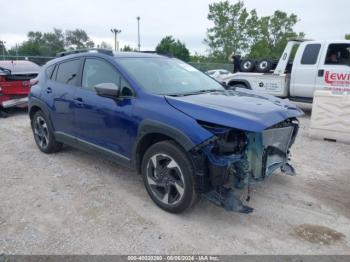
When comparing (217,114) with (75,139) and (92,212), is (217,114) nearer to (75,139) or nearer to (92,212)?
(92,212)

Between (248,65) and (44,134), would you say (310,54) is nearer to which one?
(248,65)

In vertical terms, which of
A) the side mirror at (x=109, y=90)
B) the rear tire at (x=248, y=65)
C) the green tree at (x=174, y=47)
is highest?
the green tree at (x=174, y=47)

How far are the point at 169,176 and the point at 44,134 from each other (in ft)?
10.4

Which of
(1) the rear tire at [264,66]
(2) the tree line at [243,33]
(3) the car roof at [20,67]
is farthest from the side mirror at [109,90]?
(2) the tree line at [243,33]

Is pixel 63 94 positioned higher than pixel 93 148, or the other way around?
pixel 63 94

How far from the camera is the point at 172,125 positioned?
3275mm

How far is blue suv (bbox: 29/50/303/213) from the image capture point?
3.13 metres

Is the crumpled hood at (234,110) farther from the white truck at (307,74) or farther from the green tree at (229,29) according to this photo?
the green tree at (229,29)

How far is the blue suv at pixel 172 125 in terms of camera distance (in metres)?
3.13

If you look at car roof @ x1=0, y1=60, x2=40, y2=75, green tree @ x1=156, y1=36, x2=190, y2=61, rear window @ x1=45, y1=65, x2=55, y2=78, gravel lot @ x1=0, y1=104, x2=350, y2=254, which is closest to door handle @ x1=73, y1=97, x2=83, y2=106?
gravel lot @ x1=0, y1=104, x2=350, y2=254

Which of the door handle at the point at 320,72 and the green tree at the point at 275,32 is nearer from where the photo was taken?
the door handle at the point at 320,72

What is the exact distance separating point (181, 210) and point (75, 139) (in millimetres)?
2154

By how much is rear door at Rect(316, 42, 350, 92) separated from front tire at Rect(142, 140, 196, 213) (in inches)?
264

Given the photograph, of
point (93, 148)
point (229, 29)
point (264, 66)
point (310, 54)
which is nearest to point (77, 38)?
point (229, 29)
